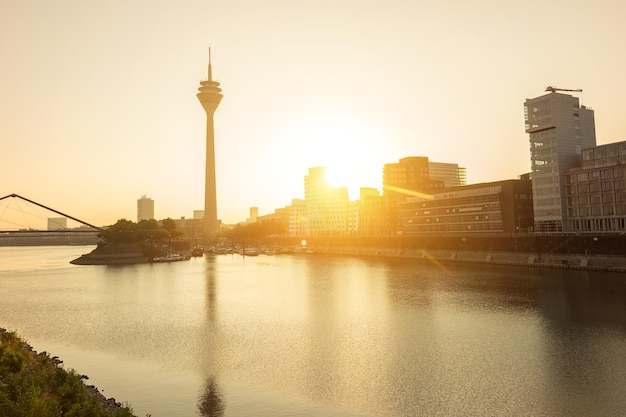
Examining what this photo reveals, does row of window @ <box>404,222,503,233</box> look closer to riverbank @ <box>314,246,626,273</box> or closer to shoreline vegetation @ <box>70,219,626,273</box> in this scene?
→ shoreline vegetation @ <box>70,219,626,273</box>

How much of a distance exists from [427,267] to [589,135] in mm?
67079

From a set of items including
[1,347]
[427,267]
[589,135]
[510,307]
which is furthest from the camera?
[589,135]

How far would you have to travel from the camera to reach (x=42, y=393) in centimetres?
2392

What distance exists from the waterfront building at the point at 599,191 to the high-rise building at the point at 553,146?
131 inches

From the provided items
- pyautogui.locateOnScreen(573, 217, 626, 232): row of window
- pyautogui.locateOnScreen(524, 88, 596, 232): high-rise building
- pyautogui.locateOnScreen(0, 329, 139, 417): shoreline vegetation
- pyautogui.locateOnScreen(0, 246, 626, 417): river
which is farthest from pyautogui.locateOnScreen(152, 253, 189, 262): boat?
pyautogui.locateOnScreen(0, 329, 139, 417): shoreline vegetation

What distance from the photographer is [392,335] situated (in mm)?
45281

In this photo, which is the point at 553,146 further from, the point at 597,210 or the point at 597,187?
the point at 597,210

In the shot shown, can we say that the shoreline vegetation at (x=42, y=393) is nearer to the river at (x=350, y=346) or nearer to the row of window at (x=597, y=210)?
the river at (x=350, y=346)

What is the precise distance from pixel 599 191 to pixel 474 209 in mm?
44798

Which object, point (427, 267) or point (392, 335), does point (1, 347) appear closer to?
point (392, 335)

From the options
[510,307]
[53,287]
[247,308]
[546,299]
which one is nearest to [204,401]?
[247,308]

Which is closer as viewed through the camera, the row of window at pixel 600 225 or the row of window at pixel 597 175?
the row of window at pixel 600 225

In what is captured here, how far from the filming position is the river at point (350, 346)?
93.4 ft

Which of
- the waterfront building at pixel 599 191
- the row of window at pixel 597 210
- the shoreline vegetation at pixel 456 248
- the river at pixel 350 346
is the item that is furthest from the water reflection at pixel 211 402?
the row of window at pixel 597 210
